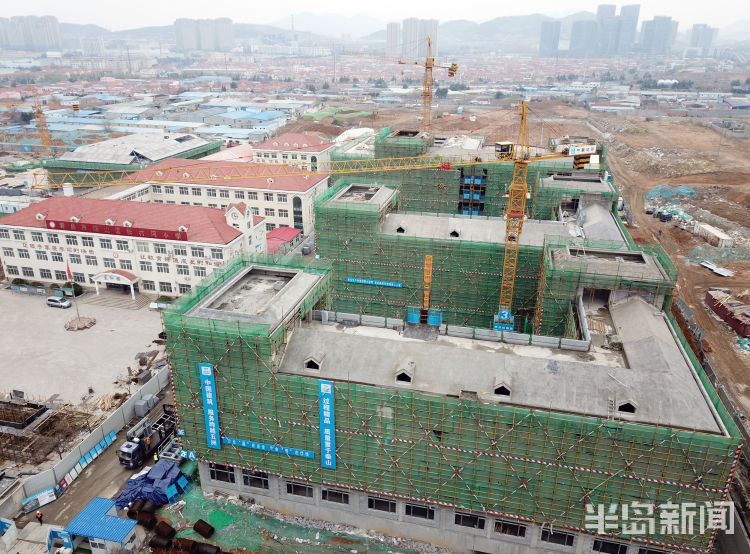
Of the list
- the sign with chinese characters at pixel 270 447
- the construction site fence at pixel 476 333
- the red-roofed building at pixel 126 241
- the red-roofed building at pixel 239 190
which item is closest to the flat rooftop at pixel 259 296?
the construction site fence at pixel 476 333

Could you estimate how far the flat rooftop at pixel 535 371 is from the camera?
32156 millimetres

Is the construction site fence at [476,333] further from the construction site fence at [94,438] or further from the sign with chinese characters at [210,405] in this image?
the construction site fence at [94,438]

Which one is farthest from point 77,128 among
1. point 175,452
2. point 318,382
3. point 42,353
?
point 318,382

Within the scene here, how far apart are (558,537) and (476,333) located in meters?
14.6

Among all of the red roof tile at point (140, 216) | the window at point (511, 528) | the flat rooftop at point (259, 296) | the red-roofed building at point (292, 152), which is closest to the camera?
the window at point (511, 528)

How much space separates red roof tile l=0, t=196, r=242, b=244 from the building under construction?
96.9 ft

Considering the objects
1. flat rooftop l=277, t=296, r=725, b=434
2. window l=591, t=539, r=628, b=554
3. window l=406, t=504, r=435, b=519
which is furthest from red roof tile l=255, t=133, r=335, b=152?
window l=591, t=539, r=628, b=554

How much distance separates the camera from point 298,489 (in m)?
40.4

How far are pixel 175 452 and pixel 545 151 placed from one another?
3221 inches

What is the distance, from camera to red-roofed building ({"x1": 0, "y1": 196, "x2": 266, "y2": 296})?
73.2 metres

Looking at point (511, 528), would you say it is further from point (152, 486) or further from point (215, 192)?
point (215, 192)

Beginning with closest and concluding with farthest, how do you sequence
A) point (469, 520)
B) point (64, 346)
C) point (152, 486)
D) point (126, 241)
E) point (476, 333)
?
point (469, 520)
point (476, 333)
point (152, 486)
point (64, 346)
point (126, 241)

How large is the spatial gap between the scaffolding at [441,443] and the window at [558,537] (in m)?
1.53

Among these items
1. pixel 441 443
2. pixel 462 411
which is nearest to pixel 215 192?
pixel 441 443
